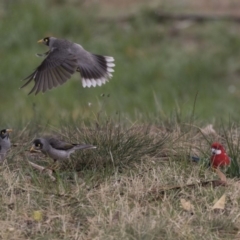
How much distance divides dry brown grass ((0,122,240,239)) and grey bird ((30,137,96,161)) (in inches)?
4.7

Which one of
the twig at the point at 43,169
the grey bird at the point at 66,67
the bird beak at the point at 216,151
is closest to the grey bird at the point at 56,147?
the twig at the point at 43,169

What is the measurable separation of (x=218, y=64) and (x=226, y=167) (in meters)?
6.12

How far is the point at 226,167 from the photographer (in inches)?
244

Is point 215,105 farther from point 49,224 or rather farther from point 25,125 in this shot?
point 49,224

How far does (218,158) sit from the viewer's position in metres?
6.14

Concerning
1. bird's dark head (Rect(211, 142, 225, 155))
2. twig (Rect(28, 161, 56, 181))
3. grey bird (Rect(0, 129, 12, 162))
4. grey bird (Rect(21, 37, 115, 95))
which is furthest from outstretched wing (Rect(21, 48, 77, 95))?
bird's dark head (Rect(211, 142, 225, 155))

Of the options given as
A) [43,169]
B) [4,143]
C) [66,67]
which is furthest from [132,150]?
[4,143]

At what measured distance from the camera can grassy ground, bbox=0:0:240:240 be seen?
5391 mm

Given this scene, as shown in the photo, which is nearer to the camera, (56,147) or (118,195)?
(118,195)

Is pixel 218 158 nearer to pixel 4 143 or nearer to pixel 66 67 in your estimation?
pixel 66 67

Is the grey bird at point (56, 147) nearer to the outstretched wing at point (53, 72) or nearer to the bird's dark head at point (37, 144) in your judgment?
the bird's dark head at point (37, 144)

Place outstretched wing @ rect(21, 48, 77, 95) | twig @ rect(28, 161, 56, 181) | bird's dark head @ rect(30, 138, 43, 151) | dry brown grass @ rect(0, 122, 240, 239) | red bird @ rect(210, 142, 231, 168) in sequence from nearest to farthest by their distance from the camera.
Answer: dry brown grass @ rect(0, 122, 240, 239)
twig @ rect(28, 161, 56, 181)
red bird @ rect(210, 142, 231, 168)
bird's dark head @ rect(30, 138, 43, 151)
outstretched wing @ rect(21, 48, 77, 95)

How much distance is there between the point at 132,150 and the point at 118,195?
0.71 metres

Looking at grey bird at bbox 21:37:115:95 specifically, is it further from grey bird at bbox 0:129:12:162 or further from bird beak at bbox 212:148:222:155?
bird beak at bbox 212:148:222:155
